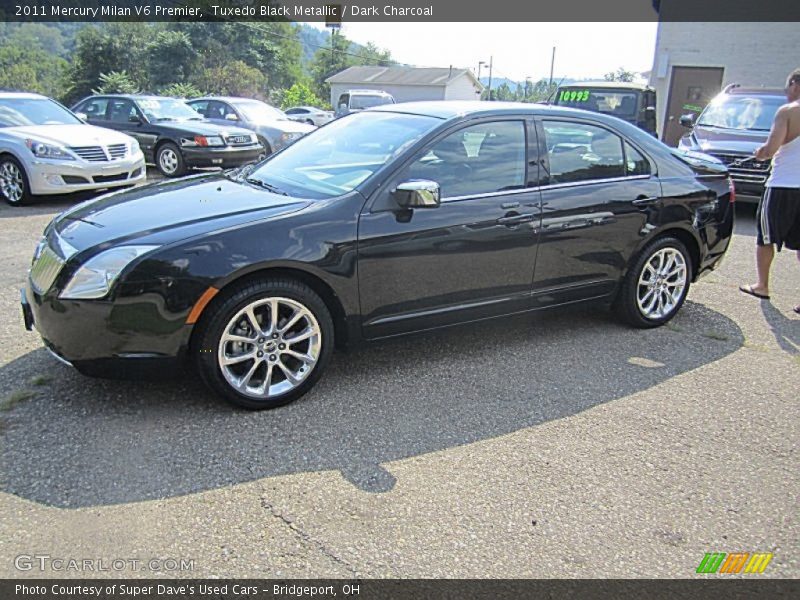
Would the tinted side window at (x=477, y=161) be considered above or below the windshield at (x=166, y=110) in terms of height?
below

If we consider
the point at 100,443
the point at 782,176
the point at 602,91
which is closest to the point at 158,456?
the point at 100,443

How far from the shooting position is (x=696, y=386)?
3908mm

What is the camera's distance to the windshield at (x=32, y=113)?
30.0 ft

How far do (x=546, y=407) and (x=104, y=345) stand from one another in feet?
7.55

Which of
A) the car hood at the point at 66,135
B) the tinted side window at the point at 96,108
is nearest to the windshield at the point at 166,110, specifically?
the tinted side window at the point at 96,108

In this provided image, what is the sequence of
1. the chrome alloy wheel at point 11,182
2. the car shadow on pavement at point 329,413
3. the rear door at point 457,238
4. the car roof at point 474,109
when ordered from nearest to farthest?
the car shadow on pavement at point 329,413 < the rear door at point 457,238 < the car roof at point 474,109 < the chrome alloy wheel at point 11,182

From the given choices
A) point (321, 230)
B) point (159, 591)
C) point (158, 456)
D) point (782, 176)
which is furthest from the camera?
point (782, 176)

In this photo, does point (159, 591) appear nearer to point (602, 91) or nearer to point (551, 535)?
point (551, 535)

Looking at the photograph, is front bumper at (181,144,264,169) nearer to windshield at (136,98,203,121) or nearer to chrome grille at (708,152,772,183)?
windshield at (136,98,203,121)

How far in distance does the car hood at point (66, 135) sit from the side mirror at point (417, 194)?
690 centimetres

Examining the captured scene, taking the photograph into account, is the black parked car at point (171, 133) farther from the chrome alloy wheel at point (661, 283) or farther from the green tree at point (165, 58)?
the green tree at point (165, 58)

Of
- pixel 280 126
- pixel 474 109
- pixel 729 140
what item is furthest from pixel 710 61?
pixel 474 109

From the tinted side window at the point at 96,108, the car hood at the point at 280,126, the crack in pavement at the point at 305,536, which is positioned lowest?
the crack in pavement at the point at 305,536

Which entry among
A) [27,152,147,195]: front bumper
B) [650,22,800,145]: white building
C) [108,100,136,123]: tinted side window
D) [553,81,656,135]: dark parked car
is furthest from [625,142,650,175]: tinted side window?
[650,22,800,145]: white building
